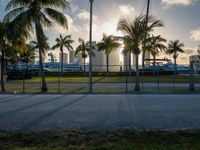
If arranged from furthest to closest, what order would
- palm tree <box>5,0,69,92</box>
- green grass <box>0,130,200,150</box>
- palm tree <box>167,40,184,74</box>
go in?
palm tree <box>167,40,184,74</box>, palm tree <box>5,0,69,92</box>, green grass <box>0,130,200,150</box>

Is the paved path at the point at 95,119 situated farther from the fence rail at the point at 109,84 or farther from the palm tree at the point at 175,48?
the palm tree at the point at 175,48

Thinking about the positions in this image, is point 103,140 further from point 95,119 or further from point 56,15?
point 56,15

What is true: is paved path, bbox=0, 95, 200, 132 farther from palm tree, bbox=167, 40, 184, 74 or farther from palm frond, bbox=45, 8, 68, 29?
palm tree, bbox=167, 40, 184, 74

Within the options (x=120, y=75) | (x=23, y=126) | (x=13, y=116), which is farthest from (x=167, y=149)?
(x=120, y=75)

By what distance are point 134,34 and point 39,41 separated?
291 inches

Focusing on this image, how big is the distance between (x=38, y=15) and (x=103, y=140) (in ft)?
52.9

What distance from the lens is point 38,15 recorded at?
66.9 feet

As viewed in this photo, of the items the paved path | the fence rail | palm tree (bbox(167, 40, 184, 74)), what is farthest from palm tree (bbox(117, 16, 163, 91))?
palm tree (bbox(167, 40, 184, 74))

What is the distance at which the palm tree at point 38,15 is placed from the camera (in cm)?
2019

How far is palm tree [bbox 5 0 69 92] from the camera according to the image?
20.2 m

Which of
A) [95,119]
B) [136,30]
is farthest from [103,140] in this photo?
[136,30]

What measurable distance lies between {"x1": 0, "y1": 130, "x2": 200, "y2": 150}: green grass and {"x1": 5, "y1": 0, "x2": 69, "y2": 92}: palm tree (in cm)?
1388

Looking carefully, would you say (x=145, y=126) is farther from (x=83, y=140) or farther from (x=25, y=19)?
(x=25, y=19)

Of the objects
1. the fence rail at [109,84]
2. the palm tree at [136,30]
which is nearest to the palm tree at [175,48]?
the fence rail at [109,84]
